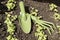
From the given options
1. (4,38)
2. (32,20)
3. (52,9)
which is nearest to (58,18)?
(52,9)

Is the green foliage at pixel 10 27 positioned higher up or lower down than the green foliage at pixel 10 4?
lower down

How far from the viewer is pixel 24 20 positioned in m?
2.11

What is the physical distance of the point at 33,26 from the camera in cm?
212

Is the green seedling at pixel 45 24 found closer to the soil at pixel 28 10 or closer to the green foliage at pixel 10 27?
the soil at pixel 28 10

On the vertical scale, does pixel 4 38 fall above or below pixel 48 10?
below

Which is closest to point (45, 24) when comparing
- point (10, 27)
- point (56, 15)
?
point (56, 15)

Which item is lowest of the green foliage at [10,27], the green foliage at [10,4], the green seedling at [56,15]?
the green foliage at [10,27]

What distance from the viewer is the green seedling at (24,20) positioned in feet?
6.77

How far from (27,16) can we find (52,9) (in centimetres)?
34

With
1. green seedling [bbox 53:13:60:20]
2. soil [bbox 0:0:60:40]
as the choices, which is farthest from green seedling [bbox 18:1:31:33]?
green seedling [bbox 53:13:60:20]

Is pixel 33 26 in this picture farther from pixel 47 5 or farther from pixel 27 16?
pixel 47 5

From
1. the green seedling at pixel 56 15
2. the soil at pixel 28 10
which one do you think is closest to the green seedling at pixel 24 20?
the soil at pixel 28 10

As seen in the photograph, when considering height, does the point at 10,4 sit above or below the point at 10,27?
above

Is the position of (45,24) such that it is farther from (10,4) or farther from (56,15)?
(10,4)
